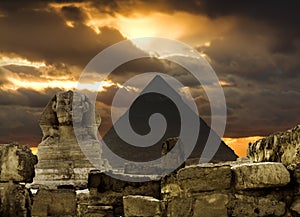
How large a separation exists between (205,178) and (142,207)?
2.71ft

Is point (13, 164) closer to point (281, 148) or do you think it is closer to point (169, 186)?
point (169, 186)

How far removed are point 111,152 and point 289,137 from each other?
54215 millimetres

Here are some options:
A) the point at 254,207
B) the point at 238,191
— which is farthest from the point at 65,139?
the point at 254,207

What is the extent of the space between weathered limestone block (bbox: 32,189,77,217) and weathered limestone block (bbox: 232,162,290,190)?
3.44 m

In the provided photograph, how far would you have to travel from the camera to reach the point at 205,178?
4.34 m

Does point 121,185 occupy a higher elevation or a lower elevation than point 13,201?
higher

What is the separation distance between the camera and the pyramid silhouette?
60.0 m

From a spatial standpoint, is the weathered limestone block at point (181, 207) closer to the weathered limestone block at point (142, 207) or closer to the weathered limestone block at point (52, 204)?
the weathered limestone block at point (142, 207)

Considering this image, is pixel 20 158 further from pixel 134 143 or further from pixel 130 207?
pixel 134 143

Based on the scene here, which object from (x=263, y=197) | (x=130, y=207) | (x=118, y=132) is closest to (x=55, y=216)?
(x=130, y=207)

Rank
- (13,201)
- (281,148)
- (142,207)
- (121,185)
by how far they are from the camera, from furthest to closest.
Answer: (13,201), (121,185), (281,148), (142,207)

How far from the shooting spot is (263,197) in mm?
4238

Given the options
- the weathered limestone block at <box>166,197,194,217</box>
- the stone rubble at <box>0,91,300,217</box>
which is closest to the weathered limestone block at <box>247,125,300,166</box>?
the stone rubble at <box>0,91,300,217</box>

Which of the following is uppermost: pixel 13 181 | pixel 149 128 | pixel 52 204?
pixel 149 128
